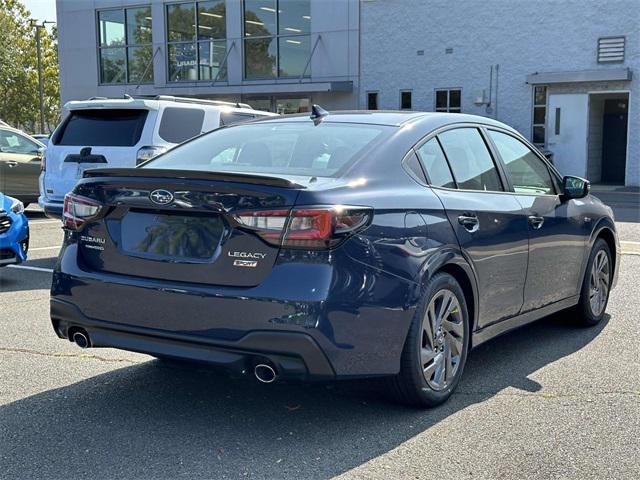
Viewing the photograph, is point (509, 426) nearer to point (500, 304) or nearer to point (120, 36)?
point (500, 304)

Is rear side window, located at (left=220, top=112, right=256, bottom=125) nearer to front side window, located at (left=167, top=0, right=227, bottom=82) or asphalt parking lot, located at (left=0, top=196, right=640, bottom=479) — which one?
asphalt parking lot, located at (left=0, top=196, right=640, bottom=479)

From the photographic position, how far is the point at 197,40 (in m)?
29.6

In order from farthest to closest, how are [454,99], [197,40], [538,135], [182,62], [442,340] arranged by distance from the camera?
1. [182,62]
2. [197,40]
3. [454,99]
4. [538,135]
5. [442,340]

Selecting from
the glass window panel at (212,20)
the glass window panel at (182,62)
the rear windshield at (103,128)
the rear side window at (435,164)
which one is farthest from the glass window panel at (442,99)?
the rear side window at (435,164)

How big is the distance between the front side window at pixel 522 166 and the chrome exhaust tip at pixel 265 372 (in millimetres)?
2403

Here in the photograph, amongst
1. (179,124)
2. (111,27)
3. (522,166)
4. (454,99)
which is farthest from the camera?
(111,27)

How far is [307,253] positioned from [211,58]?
26.9 metres

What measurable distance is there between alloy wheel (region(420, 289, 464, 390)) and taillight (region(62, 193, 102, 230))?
1.84 meters

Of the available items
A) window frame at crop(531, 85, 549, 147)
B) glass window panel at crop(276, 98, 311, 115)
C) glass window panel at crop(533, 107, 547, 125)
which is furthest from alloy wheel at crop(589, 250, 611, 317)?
glass window panel at crop(276, 98, 311, 115)

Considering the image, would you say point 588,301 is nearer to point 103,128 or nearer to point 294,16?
point 103,128

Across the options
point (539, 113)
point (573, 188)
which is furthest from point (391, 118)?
point (539, 113)

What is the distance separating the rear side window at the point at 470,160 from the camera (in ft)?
15.6

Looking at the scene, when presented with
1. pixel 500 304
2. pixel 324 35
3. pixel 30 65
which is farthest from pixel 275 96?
pixel 30 65

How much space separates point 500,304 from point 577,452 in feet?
4.26
